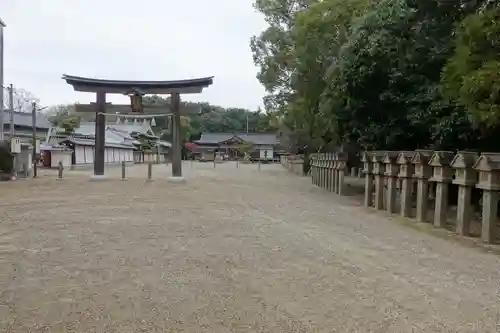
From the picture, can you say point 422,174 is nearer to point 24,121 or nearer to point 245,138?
point 24,121

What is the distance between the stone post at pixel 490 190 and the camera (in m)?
7.74

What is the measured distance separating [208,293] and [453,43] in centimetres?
872

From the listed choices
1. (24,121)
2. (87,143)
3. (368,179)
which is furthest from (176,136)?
(24,121)

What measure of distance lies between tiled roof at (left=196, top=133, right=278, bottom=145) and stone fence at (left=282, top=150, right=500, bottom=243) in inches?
2494

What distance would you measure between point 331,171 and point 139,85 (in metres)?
9.17

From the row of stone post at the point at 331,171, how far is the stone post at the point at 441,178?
762 centimetres

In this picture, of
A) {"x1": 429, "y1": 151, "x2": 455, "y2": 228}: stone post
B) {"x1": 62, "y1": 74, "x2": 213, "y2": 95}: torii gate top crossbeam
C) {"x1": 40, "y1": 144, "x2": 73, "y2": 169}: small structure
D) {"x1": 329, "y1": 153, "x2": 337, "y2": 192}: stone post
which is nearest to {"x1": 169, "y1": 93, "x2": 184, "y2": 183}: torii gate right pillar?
{"x1": 62, "y1": 74, "x2": 213, "y2": 95}: torii gate top crossbeam

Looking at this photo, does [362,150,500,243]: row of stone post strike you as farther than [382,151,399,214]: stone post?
No

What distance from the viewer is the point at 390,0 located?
13125 mm

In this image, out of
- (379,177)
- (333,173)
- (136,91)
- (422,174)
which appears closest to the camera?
(422,174)

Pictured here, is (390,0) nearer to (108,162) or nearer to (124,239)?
(124,239)

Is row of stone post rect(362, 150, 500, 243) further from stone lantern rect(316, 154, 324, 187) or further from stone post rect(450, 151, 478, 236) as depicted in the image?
stone lantern rect(316, 154, 324, 187)

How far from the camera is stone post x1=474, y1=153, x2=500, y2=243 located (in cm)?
774

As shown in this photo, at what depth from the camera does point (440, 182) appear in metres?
9.39
